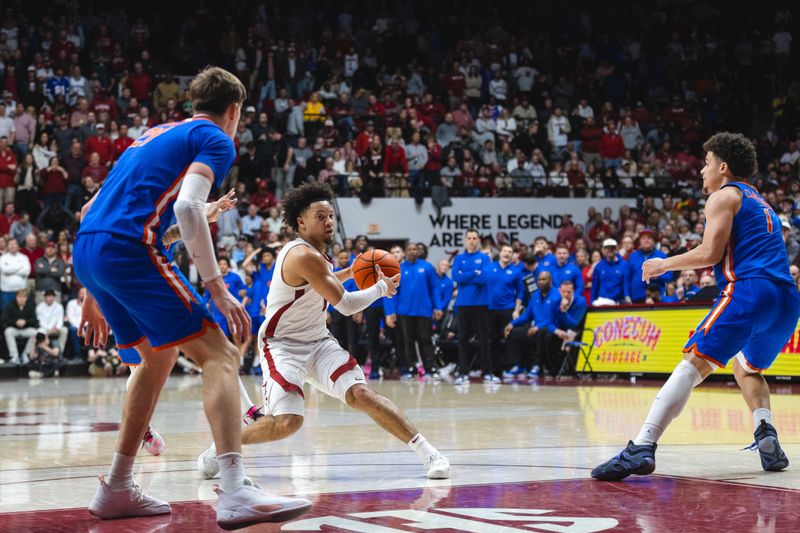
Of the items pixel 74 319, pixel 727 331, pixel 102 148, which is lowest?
pixel 74 319

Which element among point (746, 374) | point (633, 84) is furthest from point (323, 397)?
point (633, 84)

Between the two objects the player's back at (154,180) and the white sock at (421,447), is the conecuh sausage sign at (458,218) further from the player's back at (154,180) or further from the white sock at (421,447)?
the player's back at (154,180)

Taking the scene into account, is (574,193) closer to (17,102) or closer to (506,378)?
(506,378)

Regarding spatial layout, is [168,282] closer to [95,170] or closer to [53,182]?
[95,170]

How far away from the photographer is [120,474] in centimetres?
488

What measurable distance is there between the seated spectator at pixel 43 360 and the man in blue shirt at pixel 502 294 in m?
7.32

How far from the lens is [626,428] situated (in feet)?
28.8

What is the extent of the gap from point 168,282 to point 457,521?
158 centimetres

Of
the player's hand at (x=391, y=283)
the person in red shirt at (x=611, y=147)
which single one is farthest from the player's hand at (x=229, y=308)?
the person in red shirt at (x=611, y=147)

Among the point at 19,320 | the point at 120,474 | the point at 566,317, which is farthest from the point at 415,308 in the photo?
the point at 120,474

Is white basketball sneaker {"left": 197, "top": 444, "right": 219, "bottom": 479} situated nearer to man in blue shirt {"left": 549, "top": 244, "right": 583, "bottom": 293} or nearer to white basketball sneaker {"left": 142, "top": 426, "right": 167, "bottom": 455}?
white basketball sneaker {"left": 142, "top": 426, "right": 167, "bottom": 455}

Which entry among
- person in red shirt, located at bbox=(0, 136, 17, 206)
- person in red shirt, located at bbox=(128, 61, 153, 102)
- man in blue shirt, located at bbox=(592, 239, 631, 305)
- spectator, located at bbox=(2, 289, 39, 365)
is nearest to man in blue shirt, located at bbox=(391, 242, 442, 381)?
man in blue shirt, located at bbox=(592, 239, 631, 305)

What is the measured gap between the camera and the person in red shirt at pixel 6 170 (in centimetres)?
1942

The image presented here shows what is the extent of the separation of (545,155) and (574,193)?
5.47ft
